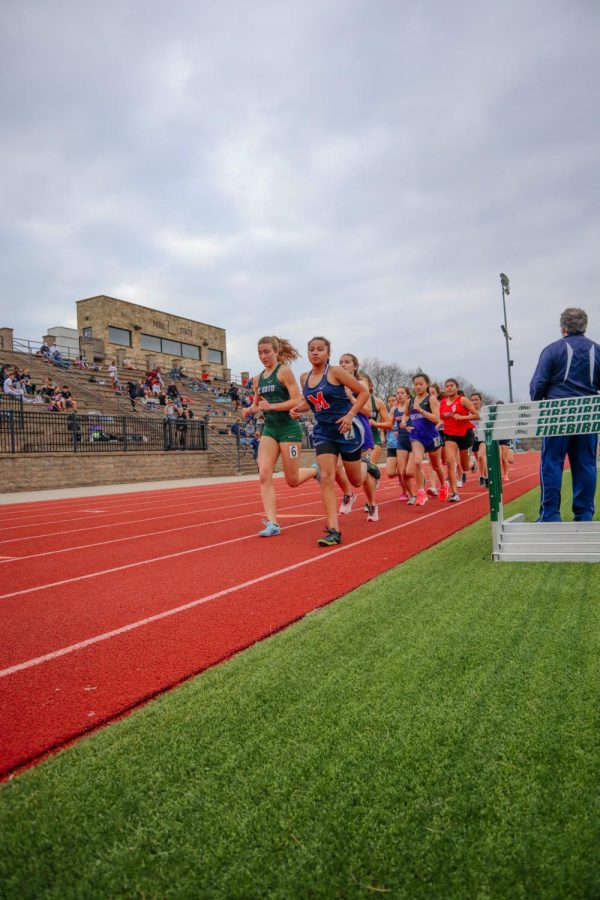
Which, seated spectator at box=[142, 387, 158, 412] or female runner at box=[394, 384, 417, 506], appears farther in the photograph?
seated spectator at box=[142, 387, 158, 412]

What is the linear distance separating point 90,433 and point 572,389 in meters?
18.4

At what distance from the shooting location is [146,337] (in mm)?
47656

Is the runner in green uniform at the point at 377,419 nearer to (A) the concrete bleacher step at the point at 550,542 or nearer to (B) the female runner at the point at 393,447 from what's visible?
(B) the female runner at the point at 393,447

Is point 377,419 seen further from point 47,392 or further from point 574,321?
point 47,392

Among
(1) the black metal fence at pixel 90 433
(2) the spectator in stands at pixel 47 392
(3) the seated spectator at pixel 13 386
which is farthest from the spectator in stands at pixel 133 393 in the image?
(3) the seated spectator at pixel 13 386

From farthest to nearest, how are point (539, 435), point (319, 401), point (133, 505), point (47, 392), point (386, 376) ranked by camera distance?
point (386, 376) → point (47, 392) → point (133, 505) → point (319, 401) → point (539, 435)

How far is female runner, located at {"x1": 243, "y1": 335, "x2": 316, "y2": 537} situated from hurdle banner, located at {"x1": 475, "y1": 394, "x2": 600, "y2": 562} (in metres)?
2.63

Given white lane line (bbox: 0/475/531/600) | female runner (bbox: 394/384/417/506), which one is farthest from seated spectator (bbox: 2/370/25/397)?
white lane line (bbox: 0/475/531/600)

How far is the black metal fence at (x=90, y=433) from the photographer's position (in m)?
18.9

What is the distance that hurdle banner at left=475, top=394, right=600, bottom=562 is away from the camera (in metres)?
5.06

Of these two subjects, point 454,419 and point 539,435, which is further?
point 454,419

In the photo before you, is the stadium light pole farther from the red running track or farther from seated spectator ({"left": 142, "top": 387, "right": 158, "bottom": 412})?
the red running track

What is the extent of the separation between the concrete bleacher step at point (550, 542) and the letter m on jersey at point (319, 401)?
2.31m

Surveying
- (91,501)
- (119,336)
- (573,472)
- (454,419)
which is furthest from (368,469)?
(119,336)
